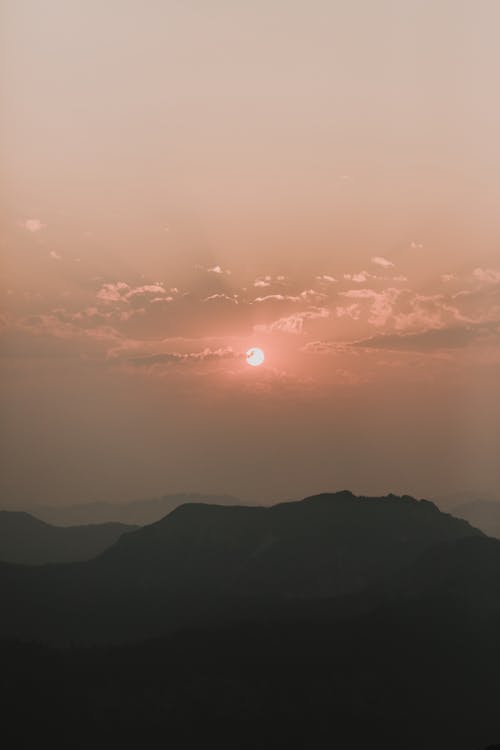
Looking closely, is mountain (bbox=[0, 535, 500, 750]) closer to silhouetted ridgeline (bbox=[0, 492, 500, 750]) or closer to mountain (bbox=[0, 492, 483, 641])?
silhouetted ridgeline (bbox=[0, 492, 500, 750])

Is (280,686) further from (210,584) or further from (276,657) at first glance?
(210,584)

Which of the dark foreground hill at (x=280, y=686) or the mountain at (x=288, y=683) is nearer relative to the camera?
the dark foreground hill at (x=280, y=686)

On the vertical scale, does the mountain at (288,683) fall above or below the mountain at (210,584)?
below

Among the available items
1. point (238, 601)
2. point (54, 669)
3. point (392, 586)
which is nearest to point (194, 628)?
point (238, 601)

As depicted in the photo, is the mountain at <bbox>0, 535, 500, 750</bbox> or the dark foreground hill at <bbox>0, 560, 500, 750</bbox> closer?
the dark foreground hill at <bbox>0, 560, 500, 750</bbox>

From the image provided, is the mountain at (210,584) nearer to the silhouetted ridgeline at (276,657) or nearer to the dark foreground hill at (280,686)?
the silhouetted ridgeline at (276,657)

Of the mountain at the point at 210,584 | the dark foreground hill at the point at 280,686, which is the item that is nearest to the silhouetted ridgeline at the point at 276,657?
the dark foreground hill at the point at 280,686

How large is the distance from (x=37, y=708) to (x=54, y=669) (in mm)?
8356

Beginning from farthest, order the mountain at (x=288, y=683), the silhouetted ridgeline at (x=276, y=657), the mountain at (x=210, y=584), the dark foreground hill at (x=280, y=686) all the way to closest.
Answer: the mountain at (x=210, y=584), the silhouetted ridgeline at (x=276, y=657), the mountain at (x=288, y=683), the dark foreground hill at (x=280, y=686)

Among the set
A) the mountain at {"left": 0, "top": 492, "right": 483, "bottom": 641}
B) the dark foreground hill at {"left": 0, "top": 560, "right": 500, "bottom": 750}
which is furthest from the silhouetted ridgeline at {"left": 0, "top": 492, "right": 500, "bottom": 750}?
the mountain at {"left": 0, "top": 492, "right": 483, "bottom": 641}

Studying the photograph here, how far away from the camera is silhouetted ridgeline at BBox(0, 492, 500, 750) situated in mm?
145375

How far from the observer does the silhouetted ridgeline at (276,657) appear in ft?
477

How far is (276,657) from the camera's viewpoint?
15438 centimetres

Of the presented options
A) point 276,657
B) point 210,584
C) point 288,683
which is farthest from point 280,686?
point 210,584
